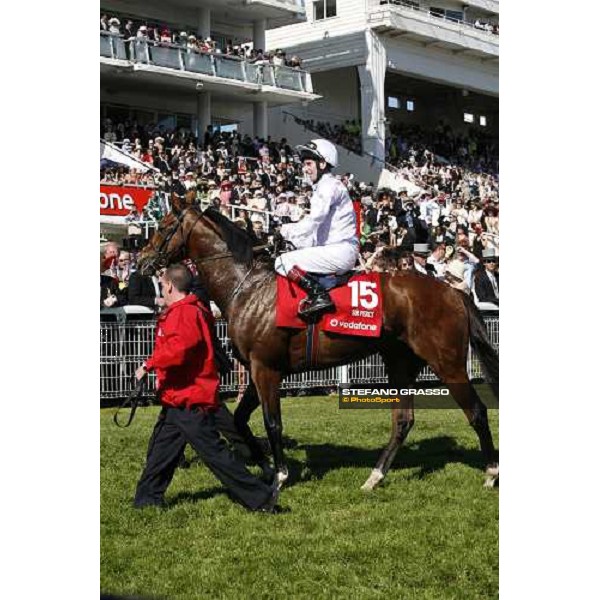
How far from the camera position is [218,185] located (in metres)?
13.3

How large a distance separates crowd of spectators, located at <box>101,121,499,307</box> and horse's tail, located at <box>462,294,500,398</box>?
1.57 metres

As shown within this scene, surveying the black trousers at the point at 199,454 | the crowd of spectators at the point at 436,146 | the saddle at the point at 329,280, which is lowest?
the black trousers at the point at 199,454

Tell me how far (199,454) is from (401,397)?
1.75 m

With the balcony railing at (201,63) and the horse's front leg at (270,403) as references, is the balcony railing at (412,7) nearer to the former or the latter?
the balcony railing at (201,63)

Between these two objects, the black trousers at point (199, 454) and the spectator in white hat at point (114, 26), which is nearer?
the black trousers at point (199, 454)

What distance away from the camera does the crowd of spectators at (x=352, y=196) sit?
937 cm

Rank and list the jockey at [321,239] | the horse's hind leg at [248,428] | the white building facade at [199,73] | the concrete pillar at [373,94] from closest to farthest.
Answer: the jockey at [321,239] → the horse's hind leg at [248,428] → the white building facade at [199,73] → the concrete pillar at [373,94]

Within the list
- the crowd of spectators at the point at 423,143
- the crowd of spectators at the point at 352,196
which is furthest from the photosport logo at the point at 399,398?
the crowd of spectators at the point at 423,143

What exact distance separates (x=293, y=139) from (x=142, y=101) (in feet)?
20.7

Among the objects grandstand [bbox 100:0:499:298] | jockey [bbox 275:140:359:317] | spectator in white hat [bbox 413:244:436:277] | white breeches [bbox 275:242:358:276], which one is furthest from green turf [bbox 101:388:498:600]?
spectator in white hat [bbox 413:244:436:277]

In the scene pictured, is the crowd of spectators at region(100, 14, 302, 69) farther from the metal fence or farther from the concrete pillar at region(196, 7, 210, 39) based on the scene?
the metal fence

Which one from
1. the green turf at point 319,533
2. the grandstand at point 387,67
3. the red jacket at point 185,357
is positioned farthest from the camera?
the grandstand at point 387,67

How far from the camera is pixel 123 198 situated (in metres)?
9.97
